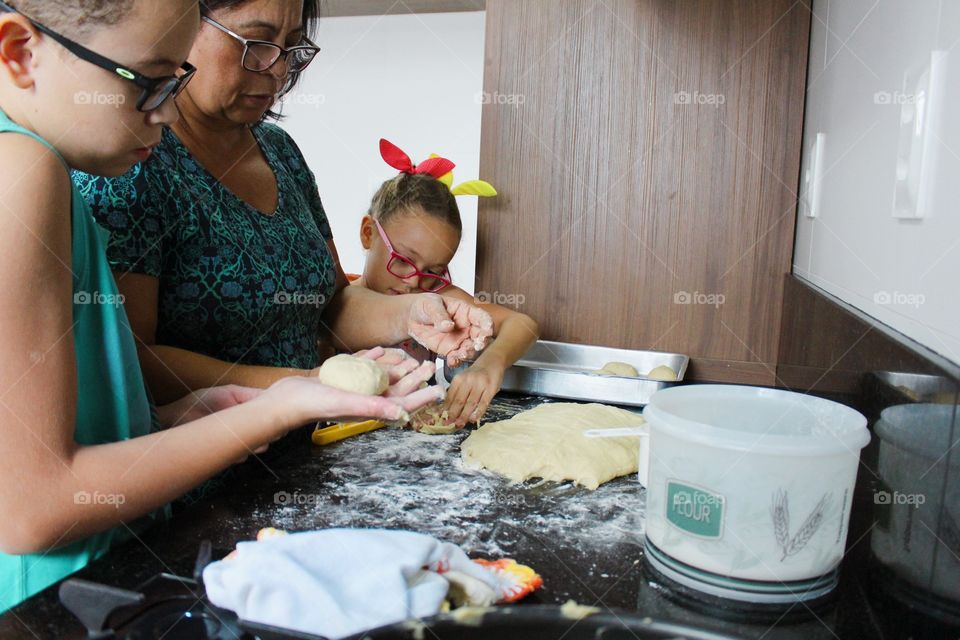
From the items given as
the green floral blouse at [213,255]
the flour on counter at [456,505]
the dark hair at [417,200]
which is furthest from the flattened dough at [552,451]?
the dark hair at [417,200]

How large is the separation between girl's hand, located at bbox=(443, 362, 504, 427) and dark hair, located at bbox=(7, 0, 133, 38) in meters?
0.88

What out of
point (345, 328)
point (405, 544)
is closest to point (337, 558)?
point (405, 544)

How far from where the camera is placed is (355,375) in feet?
3.21

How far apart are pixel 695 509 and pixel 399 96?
13.4 feet

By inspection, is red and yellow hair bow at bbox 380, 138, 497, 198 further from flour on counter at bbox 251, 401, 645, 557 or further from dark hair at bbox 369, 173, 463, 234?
flour on counter at bbox 251, 401, 645, 557

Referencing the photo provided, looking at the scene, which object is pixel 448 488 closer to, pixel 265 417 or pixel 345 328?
pixel 265 417

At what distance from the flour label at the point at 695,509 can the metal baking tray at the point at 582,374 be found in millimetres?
681

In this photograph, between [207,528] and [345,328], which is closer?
[207,528]

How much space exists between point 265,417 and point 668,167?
141 cm

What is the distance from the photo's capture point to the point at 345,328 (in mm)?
1604

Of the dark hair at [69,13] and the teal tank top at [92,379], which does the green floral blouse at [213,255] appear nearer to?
the teal tank top at [92,379]

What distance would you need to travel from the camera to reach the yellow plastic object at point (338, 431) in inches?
50.4

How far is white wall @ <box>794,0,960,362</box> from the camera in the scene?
738 millimetres

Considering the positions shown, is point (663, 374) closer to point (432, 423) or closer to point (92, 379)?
point (432, 423)
